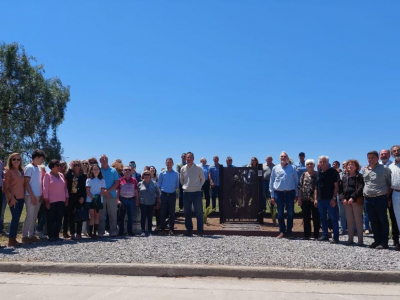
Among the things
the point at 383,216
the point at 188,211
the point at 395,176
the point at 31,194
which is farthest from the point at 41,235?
the point at 395,176

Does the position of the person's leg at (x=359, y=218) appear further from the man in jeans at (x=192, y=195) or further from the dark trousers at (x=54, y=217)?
the dark trousers at (x=54, y=217)

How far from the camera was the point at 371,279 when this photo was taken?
6000mm

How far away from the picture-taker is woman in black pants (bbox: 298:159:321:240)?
31.7 ft

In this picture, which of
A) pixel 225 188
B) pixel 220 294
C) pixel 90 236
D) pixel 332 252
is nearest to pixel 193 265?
pixel 220 294

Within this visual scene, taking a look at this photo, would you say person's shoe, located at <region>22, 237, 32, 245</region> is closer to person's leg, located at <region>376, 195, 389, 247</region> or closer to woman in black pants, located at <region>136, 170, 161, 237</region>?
woman in black pants, located at <region>136, 170, 161, 237</region>

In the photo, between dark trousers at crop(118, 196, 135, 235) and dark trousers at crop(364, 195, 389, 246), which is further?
dark trousers at crop(118, 196, 135, 235)

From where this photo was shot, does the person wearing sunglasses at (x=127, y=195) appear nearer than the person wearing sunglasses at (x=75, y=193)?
No

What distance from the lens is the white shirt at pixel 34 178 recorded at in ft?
28.9

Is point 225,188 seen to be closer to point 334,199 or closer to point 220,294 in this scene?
point 334,199

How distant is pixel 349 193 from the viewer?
888 centimetres

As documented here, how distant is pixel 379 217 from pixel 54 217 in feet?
22.0

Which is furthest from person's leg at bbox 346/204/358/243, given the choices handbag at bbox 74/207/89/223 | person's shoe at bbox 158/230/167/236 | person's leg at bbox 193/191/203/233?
handbag at bbox 74/207/89/223

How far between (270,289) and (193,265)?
1.32 m

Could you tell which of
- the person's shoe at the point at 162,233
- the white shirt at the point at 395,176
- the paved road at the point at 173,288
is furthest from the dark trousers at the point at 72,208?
the white shirt at the point at 395,176
